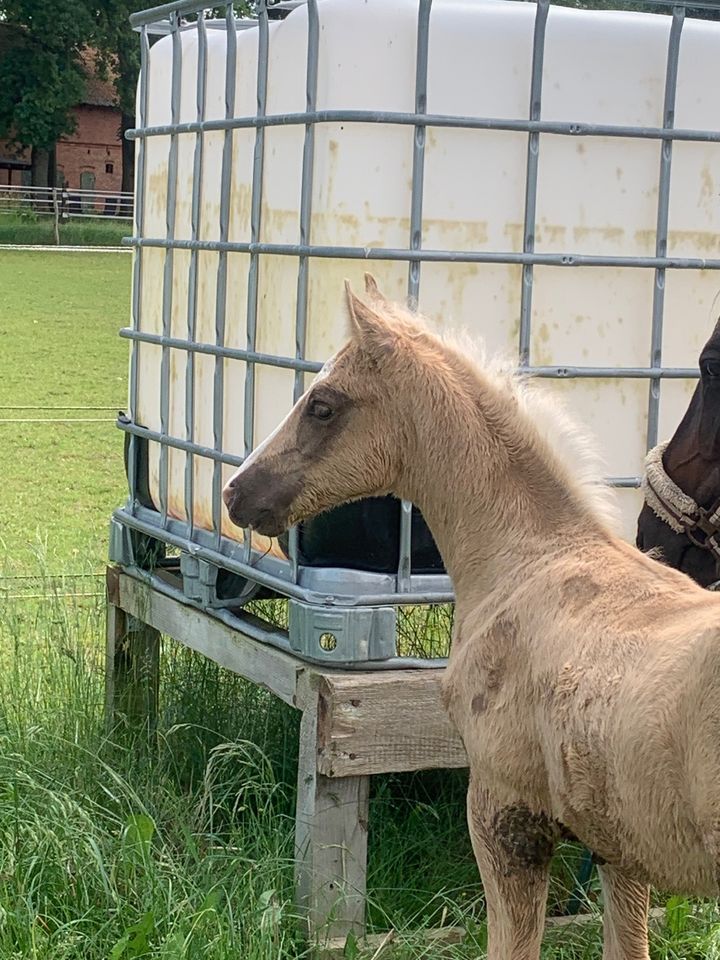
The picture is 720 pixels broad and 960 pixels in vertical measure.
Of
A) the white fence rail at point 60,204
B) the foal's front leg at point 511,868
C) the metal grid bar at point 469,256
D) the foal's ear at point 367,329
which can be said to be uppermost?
the white fence rail at point 60,204

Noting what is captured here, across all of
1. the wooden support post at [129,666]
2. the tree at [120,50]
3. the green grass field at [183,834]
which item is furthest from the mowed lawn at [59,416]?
the tree at [120,50]

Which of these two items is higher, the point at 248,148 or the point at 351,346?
the point at 248,148

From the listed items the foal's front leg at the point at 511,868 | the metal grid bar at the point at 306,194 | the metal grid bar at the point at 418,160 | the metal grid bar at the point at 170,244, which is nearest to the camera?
the foal's front leg at the point at 511,868

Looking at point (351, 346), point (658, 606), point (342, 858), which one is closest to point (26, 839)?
point (342, 858)

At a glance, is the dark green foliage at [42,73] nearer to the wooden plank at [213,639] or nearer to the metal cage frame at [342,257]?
the wooden plank at [213,639]

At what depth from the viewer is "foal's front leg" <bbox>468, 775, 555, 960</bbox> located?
2.90 m

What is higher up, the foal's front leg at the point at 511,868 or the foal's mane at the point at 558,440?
the foal's mane at the point at 558,440

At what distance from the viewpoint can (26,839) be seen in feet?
13.2

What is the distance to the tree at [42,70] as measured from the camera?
45.8m

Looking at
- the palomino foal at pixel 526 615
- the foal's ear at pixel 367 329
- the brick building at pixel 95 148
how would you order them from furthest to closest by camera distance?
the brick building at pixel 95 148 → the foal's ear at pixel 367 329 → the palomino foal at pixel 526 615

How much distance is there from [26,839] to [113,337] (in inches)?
671

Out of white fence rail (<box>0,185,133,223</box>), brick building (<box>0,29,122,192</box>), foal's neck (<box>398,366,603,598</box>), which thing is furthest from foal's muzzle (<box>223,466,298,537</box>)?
brick building (<box>0,29,122,192</box>)

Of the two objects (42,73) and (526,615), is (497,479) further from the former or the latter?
(42,73)

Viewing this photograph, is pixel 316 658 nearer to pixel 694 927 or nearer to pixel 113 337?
pixel 694 927
